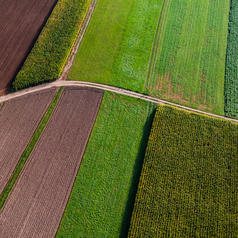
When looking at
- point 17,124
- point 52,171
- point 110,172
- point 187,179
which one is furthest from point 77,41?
point 187,179

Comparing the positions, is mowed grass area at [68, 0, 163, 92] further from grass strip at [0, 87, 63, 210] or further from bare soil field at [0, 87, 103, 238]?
grass strip at [0, 87, 63, 210]

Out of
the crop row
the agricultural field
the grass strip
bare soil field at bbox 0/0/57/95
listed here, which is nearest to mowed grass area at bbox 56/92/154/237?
the grass strip

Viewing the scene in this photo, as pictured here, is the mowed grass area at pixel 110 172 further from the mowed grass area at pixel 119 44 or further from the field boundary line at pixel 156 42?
the field boundary line at pixel 156 42

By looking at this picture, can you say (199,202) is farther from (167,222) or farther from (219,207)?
(167,222)

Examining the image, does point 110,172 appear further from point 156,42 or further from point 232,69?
point 232,69

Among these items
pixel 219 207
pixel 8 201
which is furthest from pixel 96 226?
pixel 219 207

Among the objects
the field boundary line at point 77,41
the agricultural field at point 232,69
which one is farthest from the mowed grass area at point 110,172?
the agricultural field at point 232,69
